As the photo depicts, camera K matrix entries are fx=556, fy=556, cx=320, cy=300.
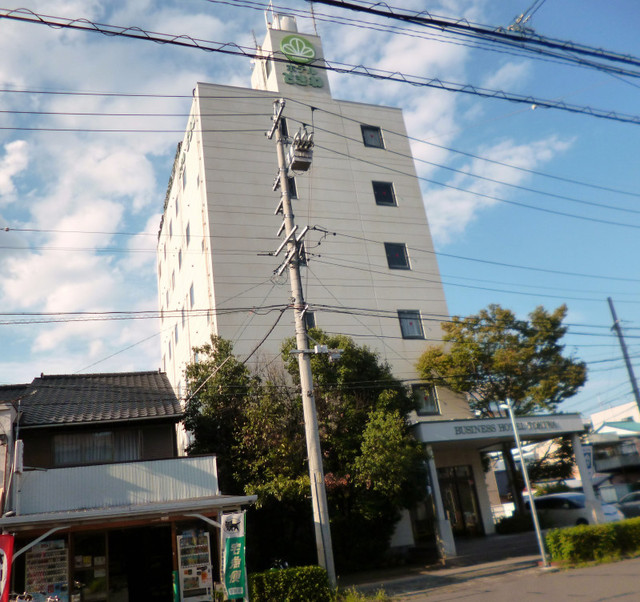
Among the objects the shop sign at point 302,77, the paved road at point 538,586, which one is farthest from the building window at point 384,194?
the paved road at point 538,586

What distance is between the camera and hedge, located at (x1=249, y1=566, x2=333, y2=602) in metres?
13.5

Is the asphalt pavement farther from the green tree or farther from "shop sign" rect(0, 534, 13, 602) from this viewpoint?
"shop sign" rect(0, 534, 13, 602)

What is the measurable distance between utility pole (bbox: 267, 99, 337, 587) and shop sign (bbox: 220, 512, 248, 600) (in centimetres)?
203

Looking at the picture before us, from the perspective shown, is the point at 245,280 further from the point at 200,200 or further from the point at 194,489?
the point at 194,489

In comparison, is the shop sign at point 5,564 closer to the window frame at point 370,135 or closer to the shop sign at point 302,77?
the window frame at point 370,135

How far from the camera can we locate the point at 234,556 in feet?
43.7

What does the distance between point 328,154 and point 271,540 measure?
21096 millimetres

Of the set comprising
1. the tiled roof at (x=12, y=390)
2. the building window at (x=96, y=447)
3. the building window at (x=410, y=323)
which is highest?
the building window at (x=410, y=323)

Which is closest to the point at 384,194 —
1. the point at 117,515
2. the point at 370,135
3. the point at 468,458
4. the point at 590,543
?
the point at 370,135

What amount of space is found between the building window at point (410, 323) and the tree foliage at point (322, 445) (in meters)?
7.46

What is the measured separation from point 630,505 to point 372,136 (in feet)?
84.6

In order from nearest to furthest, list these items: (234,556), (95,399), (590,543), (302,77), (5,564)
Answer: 1. (5,564)
2. (234,556)
3. (590,543)
4. (95,399)
5. (302,77)

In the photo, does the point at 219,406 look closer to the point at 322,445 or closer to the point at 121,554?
the point at 322,445

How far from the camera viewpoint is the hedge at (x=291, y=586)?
13.5m
